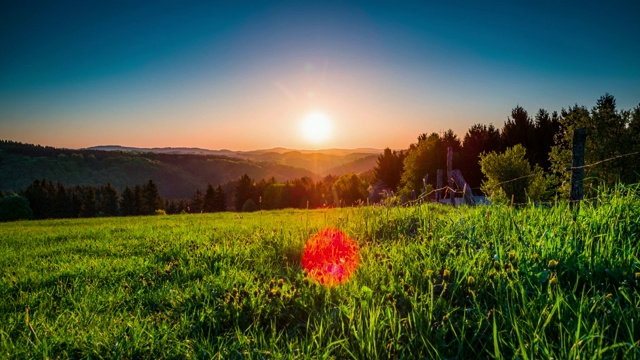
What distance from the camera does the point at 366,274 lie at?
3969mm

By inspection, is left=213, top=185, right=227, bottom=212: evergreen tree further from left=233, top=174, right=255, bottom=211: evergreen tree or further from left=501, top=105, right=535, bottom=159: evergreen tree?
left=501, top=105, right=535, bottom=159: evergreen tree

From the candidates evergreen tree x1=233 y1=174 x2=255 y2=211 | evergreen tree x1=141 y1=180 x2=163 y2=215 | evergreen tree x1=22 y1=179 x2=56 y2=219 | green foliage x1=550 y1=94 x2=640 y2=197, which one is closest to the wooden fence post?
green foliage x1=550 y1=94 x2=640 y2=197

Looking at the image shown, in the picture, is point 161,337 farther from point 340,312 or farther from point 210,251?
point 210,251

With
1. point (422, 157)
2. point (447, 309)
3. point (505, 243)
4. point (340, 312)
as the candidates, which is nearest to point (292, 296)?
point (340, 312)

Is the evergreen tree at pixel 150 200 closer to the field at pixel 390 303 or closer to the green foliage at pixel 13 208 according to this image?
the green foliage at pixel 13 208

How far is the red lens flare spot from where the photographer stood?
13.5 ft

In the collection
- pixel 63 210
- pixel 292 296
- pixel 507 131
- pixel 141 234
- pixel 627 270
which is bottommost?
pixel 63 210

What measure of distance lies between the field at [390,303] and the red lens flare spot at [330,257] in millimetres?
162

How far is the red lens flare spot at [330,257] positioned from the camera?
4.12 metres

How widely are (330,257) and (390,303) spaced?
2206 millimetres

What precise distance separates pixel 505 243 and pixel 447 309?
1641 mm

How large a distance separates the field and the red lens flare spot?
162 millimetres

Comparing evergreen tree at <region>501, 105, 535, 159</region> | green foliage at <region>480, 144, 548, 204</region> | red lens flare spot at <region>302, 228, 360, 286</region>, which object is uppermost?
evergreen tree at <region>501, 105, 535, 159</region>

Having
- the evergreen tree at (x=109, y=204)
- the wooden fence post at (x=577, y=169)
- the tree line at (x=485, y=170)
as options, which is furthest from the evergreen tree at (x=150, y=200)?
the wooden fence post at (x=577, y=169)
